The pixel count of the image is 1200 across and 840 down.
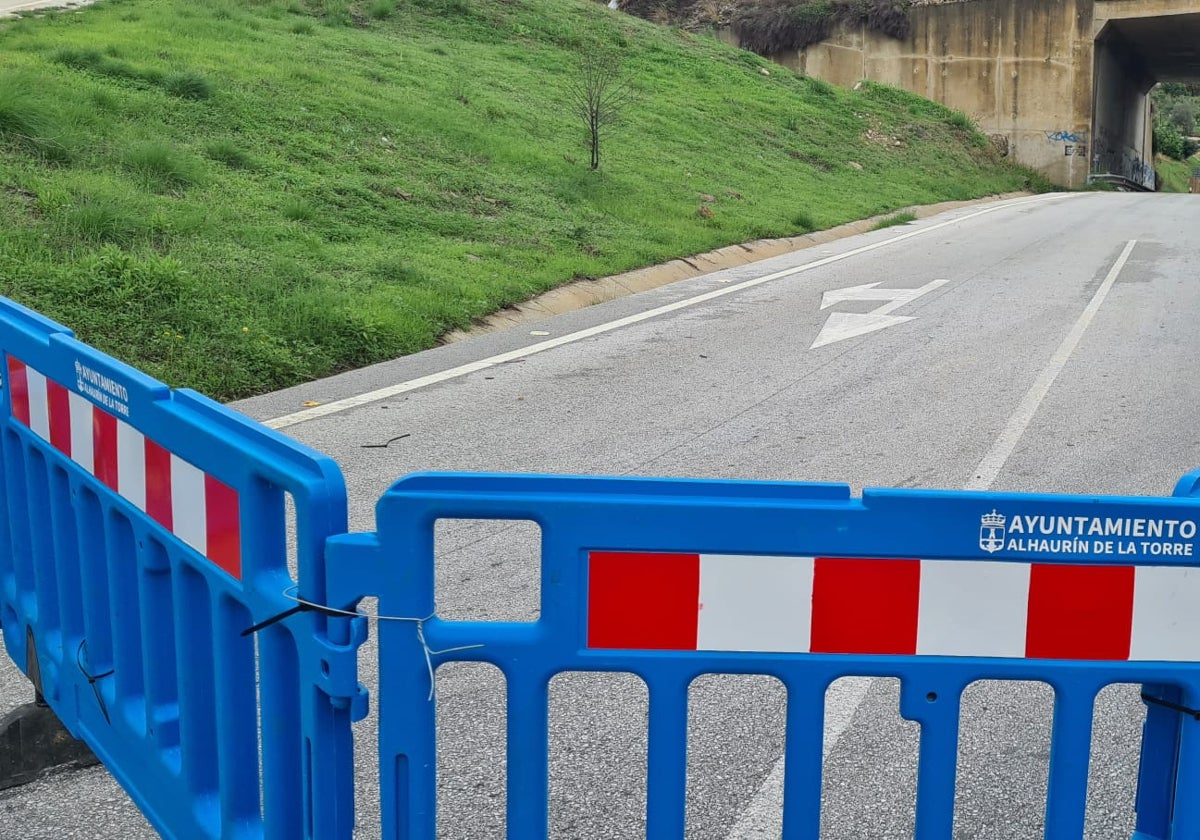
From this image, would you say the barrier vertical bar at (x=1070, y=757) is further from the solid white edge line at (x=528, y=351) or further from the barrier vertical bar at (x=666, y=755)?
the solid white edge line at (x=528, y=351)

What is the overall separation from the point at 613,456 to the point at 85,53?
11.9 metres

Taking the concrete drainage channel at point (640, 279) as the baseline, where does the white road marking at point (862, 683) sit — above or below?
below

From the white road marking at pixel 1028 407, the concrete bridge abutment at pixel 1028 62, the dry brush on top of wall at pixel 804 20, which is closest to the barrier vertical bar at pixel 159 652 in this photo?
the white road marking at pixel 1028 407

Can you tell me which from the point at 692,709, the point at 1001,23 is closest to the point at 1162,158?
the point at 1001,23

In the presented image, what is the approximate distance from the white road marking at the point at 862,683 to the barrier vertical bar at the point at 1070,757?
0.56m

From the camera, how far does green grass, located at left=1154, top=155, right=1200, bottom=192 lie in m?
58.3

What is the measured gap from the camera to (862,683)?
418 centimetres

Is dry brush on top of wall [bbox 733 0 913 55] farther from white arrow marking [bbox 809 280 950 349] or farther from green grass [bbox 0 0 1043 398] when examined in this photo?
white arrow marking [bbox 809 280 950 349]

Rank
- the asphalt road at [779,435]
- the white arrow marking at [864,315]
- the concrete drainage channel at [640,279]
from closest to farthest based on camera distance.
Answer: the asphalt road at [779,435] → the white arrow marking at [864,315] → the concrete drainage channel at [640,279]

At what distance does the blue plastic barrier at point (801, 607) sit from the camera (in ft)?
7.34

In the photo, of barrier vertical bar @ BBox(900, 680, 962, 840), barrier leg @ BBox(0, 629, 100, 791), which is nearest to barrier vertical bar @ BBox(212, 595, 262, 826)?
barrier leg @ BBox(0, 629, 100, 791)

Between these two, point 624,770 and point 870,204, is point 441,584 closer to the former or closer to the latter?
point 624,770

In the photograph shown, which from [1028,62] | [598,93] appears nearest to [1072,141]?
[1028,62]

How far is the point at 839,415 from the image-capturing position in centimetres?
787
